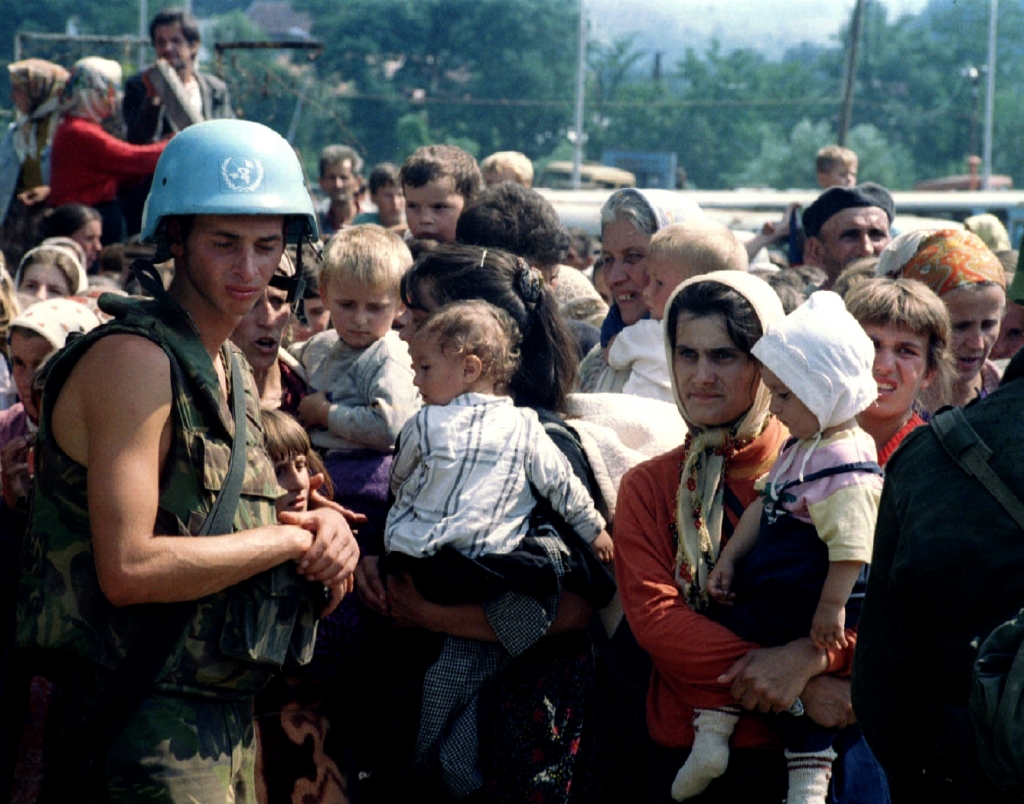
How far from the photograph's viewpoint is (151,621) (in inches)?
116

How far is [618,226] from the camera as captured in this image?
5.47 metres

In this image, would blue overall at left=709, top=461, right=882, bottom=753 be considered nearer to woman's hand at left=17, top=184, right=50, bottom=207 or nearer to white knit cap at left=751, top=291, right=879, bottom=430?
white knit cap at left=751, top=291, right=879, bottom=430

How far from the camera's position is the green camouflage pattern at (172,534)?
2920 mm

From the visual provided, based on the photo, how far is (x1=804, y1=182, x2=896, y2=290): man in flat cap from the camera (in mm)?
6789

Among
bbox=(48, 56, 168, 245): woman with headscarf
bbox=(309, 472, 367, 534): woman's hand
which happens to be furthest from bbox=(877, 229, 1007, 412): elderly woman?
bbox=(48, 56, 168, 245): woman with headscarf

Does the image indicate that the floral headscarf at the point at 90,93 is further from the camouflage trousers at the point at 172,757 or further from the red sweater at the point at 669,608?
the camouflage trousers at the point at 172,757

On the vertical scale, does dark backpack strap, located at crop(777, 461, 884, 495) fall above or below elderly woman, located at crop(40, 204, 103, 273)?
below

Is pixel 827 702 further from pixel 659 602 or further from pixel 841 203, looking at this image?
pixel 841 203

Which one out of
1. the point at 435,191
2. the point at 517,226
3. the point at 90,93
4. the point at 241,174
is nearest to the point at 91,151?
the point at 90,93

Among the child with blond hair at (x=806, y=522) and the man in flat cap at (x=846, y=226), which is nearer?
the child with blond hair at (x=806, y=522)

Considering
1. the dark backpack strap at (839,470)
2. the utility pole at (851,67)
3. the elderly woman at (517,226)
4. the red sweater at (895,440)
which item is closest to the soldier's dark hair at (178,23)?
the elderly woman at (517,226)

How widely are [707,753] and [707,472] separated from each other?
0.76 m

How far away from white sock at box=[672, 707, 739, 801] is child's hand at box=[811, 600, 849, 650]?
31cm

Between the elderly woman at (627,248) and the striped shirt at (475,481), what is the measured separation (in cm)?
133
